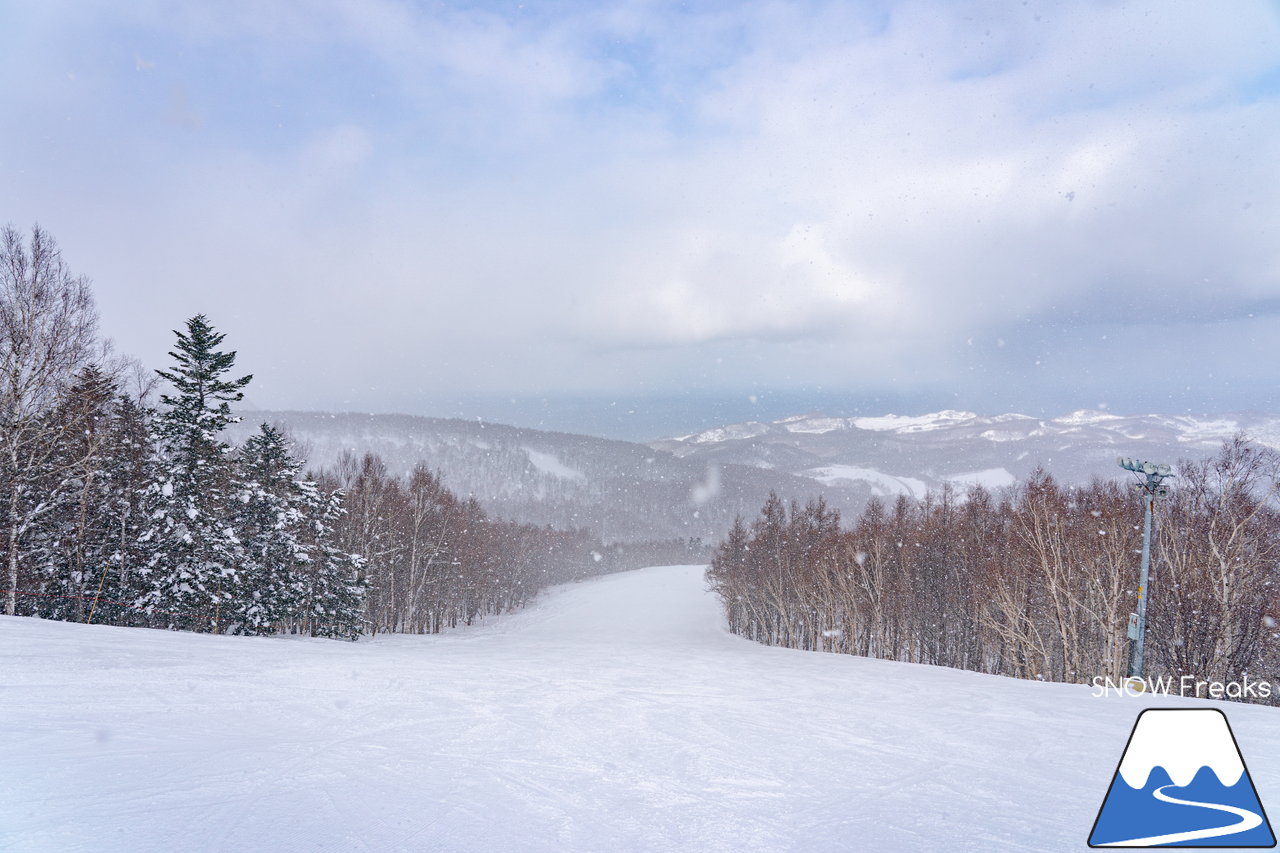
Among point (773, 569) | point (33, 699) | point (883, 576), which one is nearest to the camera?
point (33, 699)

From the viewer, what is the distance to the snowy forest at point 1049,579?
2855 cm

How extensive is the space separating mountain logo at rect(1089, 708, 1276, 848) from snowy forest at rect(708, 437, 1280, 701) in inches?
1126

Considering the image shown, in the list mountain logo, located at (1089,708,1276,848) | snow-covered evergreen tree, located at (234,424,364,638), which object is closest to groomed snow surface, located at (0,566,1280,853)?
mountain logo, located at (1089,708,1276,848)

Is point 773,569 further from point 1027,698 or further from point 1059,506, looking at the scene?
point 1027,698

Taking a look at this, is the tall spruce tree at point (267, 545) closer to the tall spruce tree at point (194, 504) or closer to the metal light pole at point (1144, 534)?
the tall spruce tree at point (194, 504)

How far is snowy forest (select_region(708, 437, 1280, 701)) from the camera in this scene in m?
→ 28.5

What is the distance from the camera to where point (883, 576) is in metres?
42.8

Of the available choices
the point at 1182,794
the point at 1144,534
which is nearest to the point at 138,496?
the point at 1182,794

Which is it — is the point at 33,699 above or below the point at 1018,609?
above

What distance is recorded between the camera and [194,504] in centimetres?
2430

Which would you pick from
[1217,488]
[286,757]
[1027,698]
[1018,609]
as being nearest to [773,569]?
[1018,609]

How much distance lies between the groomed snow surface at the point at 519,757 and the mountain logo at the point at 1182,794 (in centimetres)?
136

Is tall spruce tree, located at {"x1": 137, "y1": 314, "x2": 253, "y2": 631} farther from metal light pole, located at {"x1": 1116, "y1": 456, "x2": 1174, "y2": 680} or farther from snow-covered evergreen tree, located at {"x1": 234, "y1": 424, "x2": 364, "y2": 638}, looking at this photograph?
metal light pole, located at {"x1": 1116, "y1": 456, "x2": 1174, "y2": 680}

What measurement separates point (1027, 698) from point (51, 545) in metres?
33.5
